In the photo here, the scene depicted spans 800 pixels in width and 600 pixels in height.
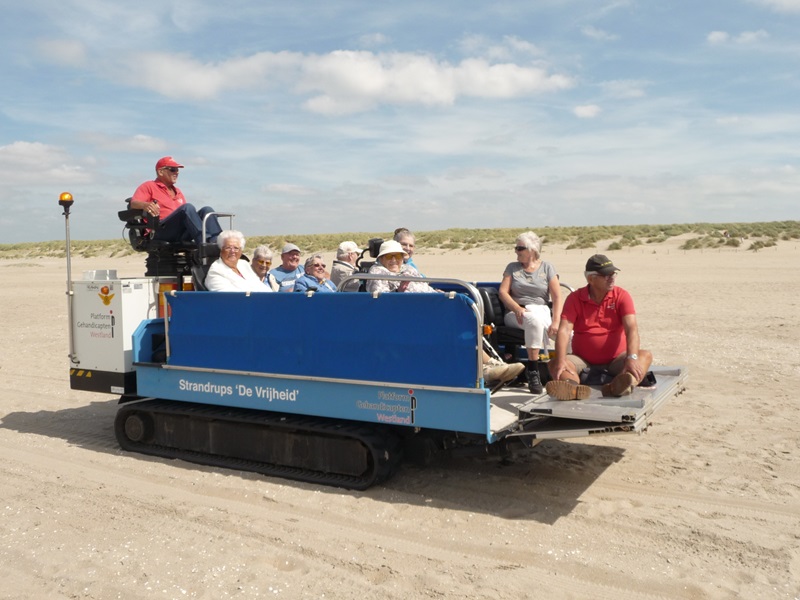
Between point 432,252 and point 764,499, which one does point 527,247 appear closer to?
point 764,499

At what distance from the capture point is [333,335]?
19.2 feet

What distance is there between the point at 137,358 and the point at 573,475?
400 cm

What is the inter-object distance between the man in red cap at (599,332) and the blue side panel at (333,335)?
1.09m

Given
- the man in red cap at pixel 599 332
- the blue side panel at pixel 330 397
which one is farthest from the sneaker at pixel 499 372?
the blue side panel at pixel 330 397

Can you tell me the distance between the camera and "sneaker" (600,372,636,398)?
218 inches

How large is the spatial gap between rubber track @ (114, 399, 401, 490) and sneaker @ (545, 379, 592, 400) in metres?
1.33

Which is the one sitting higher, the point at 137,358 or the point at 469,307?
the point at 469,307

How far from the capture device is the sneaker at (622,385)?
553 cm

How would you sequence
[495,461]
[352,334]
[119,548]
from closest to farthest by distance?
[119,548]
[352,334]
[495,461]

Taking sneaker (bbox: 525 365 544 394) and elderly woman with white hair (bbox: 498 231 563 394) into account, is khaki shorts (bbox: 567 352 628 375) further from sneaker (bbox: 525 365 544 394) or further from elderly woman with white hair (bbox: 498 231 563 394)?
elderly woman with white hair (bbox: 498 231 563 394)

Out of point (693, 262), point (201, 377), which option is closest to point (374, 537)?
point (201, 377)

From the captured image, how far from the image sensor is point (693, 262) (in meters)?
29.2


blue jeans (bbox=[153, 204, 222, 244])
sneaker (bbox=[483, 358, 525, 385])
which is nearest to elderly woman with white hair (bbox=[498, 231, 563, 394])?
sneaker (bbox=[483, 358, 525, 385])

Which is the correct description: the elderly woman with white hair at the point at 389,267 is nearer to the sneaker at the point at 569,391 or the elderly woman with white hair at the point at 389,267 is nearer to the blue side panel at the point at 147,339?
the sneaker at the point at 569,391
